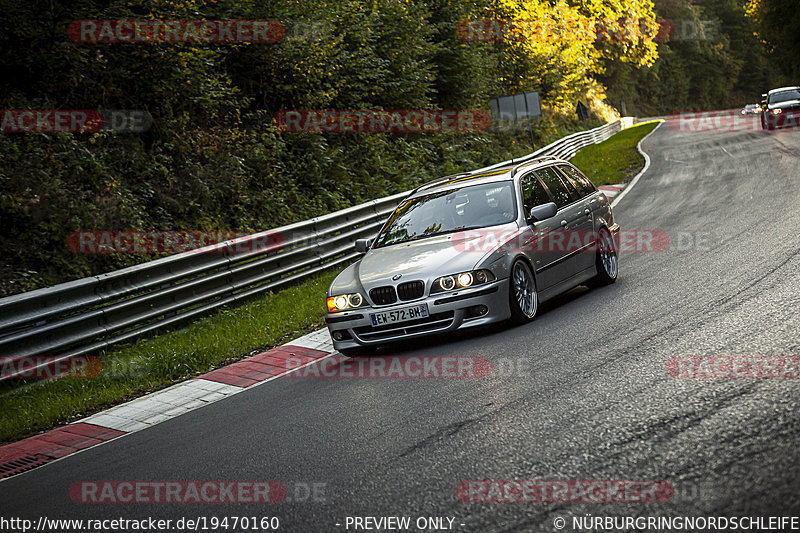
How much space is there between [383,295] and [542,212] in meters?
1.98

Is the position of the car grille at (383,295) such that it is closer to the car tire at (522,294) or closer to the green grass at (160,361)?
the car tire at (522,294)

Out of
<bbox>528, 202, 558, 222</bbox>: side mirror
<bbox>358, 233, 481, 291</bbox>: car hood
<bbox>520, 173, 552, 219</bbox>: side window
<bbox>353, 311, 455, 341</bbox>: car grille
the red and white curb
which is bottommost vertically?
the red and white curb

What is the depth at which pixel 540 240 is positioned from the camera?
8797 mm

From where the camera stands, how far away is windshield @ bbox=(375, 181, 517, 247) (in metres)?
9.01

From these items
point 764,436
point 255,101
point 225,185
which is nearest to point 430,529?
point 764,436

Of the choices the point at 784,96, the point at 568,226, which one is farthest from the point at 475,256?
the point at 784,96

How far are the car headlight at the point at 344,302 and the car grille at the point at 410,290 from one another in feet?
1.34

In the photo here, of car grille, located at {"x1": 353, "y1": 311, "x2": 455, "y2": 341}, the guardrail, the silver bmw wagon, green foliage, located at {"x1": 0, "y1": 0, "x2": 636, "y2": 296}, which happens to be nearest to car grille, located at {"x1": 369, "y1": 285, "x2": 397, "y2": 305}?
the silver bmw wagon

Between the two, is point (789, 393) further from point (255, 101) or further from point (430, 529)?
point (255, 101)

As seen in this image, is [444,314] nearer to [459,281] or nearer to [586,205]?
[459,281]

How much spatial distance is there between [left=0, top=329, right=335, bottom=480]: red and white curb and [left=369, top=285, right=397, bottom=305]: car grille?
41.0 inches

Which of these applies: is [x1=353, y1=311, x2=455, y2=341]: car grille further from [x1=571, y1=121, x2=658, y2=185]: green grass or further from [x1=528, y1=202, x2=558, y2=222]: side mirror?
[x1=571, y1=121, x2=658, y2=185]: green grass

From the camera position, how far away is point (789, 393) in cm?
472

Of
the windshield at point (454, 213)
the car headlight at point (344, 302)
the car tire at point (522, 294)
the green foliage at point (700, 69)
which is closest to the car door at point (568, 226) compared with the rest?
the car tire at point (522, 294)
